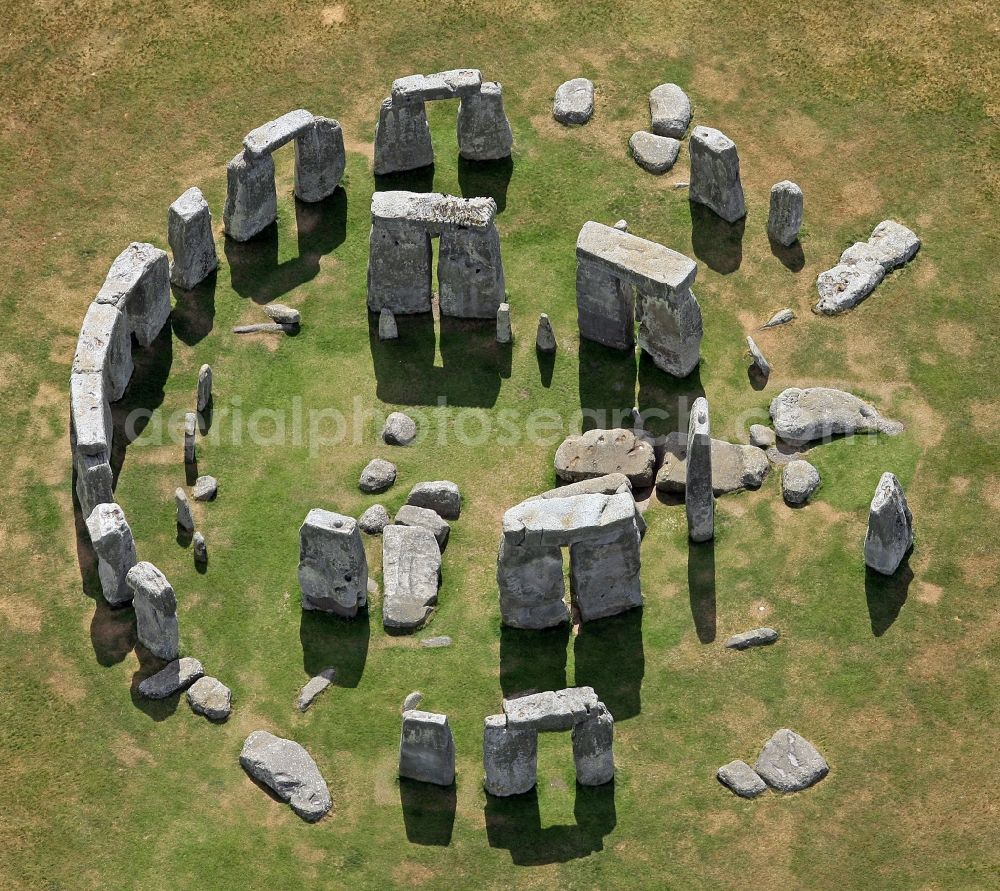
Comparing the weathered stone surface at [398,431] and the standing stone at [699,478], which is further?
the weathered stone surface at [398,431]

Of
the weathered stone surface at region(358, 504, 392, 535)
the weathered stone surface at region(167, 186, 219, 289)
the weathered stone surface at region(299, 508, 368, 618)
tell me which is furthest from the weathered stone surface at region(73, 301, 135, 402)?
the weathered stone surface at region(299, 508, 368, 618)

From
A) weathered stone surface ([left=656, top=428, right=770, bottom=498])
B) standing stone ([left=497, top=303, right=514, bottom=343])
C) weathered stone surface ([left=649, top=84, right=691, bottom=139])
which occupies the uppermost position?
weathered stone surface ([left=649, top=84, right=691, bottom=139])

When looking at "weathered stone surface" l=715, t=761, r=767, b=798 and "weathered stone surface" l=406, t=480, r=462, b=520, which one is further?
"weathered stone surface" l=406, t=480, r=462, b=520

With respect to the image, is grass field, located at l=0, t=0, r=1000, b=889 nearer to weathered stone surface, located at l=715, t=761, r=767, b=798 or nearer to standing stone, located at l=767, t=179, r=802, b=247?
weathered stone surface, located at l=715, t=761, r=767, b=798

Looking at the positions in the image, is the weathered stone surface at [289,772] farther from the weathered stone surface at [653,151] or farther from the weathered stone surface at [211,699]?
the weathered stone surface at [653,151]

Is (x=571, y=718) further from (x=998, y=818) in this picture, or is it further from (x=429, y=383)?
(x=429, y=383)

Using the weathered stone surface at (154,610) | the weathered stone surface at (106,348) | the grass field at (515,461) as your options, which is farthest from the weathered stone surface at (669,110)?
the weathered stone surface at (154,610)
